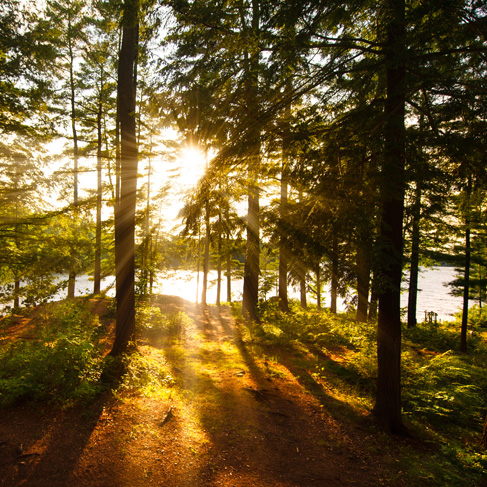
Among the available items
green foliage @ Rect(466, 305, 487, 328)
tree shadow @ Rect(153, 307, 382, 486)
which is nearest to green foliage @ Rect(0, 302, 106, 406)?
tree shadow @ Rect(153, 307, 382, 486)

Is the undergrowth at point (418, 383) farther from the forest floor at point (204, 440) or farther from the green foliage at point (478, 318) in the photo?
the green foliage at point (478, 318)

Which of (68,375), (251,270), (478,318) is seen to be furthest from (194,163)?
(478,318)

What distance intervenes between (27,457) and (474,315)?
100 feet

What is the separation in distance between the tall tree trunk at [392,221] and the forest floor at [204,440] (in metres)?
0.77

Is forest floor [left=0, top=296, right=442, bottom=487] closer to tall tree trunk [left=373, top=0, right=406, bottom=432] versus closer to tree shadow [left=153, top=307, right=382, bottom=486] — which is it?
tree shadow [left=153, top=307, right=382, bottom=486]

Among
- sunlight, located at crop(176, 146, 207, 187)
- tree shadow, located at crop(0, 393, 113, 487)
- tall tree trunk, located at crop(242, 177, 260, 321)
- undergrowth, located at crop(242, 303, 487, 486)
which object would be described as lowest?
undergrowth, located at crop(242, 303, 487, 486)

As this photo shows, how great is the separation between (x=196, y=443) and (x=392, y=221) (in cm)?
546

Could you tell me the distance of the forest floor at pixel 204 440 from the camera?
3.93 m

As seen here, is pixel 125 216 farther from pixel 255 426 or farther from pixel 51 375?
pixel 255 426

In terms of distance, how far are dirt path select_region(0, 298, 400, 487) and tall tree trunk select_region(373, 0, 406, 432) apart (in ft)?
2.92

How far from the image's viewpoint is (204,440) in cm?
499

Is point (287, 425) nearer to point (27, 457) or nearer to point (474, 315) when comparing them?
point (27, 457)

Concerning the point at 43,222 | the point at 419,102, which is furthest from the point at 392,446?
the point at 43,222

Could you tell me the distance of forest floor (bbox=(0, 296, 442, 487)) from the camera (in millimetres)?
3930
